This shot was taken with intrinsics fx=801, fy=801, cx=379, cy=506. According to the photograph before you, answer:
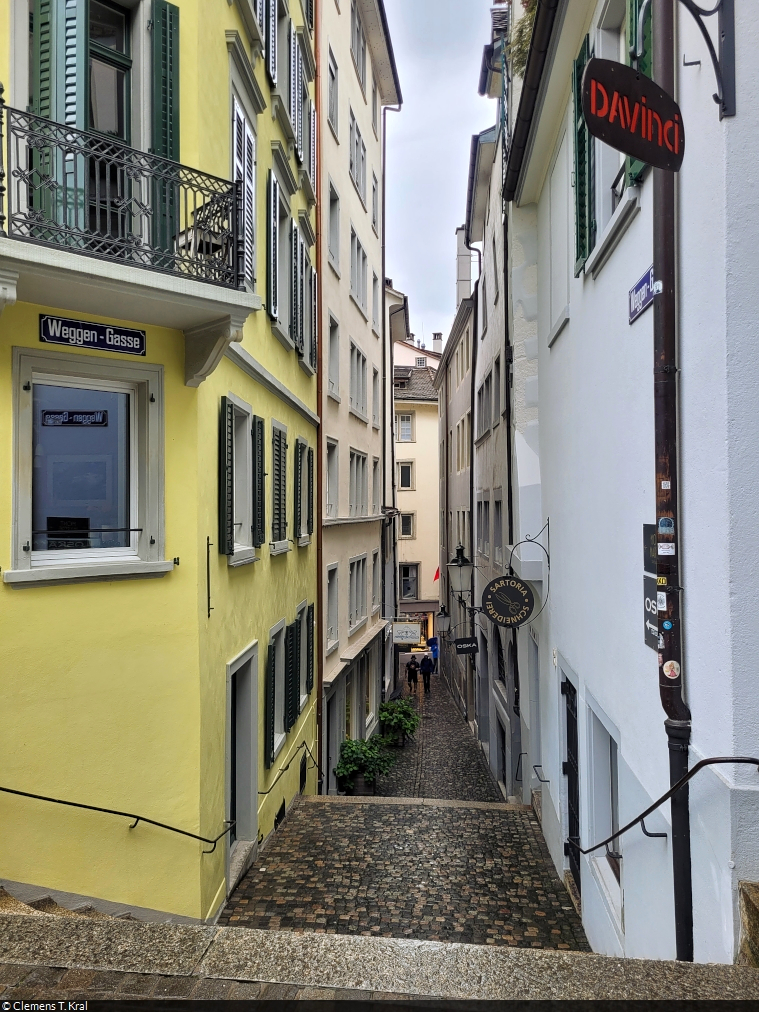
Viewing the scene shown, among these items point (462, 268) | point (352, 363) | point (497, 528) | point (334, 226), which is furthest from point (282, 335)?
point (462, 268)

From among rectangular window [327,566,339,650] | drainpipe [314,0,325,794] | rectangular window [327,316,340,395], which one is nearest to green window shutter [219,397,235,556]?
drainpipe [314,0,325,794]

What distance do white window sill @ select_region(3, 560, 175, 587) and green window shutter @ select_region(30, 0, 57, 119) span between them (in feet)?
11.7

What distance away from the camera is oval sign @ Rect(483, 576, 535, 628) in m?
10.9

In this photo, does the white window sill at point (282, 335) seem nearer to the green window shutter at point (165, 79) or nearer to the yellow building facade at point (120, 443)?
the yellow building facade at point (120, 443)

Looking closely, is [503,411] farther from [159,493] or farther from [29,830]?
[29,830]

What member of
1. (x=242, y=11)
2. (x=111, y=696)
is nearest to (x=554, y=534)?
(x=111, y=696)

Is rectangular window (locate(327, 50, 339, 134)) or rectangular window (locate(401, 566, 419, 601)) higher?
rectangular window (locate(327, 50, 339, 134))

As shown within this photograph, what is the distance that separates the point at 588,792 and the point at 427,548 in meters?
39.5

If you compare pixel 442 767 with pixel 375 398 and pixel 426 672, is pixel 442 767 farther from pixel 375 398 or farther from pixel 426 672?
pixel 426 672

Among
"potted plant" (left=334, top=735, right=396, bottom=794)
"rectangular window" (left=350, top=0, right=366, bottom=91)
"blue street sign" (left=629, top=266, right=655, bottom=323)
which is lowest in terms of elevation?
"potted plant" (left=334, top=735, right=396, bottom=794)

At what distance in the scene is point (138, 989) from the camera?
3.26 metres

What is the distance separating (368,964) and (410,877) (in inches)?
243

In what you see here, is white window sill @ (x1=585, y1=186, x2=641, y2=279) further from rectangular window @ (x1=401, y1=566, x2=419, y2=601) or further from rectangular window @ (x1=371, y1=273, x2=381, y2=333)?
rectangular window @ (x1=401, y1=566, x2=419, y2=601)

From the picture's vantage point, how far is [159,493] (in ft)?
23.9
